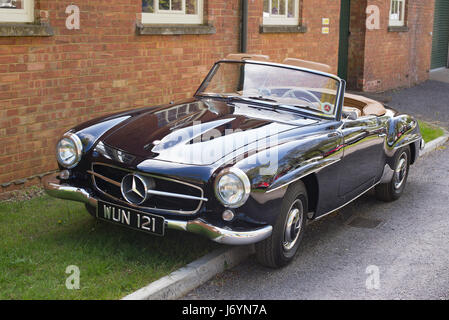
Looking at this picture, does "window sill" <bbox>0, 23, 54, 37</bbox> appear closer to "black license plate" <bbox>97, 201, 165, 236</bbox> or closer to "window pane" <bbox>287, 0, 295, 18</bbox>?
"black license plate" <bbox>97, 201, 165, 236</bbox>

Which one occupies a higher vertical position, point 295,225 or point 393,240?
point 295,225

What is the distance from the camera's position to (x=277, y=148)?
4309 millimetres

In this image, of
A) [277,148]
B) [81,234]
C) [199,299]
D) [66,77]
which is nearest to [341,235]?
[277,148]

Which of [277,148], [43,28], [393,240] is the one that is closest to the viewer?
[277,148]

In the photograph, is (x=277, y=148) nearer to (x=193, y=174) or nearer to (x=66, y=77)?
(x=193, y=174)

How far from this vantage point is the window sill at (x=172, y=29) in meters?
7.74

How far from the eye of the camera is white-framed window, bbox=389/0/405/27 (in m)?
15.6

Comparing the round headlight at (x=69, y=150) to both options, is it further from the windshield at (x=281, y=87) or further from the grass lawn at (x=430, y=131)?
the grass lawn at (x=430, y=131)

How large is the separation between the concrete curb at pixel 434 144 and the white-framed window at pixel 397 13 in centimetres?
644

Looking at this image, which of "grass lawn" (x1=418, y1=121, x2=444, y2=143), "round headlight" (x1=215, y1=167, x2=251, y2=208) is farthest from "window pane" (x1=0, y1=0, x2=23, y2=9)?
"grass lawn" (x1=418, y1=121, x2=444, y2=143)

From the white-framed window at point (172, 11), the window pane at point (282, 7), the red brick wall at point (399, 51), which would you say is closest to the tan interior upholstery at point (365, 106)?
the white-framed window at point (172, 11)

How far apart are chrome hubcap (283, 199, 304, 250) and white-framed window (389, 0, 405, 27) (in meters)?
12.2

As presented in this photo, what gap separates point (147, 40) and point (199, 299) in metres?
4.71

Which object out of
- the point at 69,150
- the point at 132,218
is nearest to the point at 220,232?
the point at 132,218
